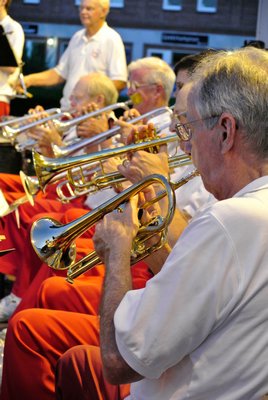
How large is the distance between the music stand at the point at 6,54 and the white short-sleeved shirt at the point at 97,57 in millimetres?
642

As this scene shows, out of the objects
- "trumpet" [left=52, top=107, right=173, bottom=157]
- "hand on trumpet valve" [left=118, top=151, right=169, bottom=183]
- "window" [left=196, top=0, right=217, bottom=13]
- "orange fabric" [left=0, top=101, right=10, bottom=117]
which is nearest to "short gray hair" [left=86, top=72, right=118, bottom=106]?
"trumpet" [left=52, top=107, right=173, bottom=157]

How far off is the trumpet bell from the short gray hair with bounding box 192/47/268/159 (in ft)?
2.53

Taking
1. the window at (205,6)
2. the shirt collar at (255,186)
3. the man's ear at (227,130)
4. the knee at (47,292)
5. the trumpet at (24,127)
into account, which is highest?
the man's ear at (227,130)

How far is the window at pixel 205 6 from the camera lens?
23.9m

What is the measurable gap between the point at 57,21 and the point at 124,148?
68.7ft

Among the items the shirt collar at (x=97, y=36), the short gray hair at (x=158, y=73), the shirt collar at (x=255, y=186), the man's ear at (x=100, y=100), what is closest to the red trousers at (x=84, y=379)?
the shirt collar at (x=255, y=186)

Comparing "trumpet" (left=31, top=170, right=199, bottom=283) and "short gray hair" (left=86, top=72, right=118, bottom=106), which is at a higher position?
"trumpet" (left=31, top=170, right=199, bottom=283)

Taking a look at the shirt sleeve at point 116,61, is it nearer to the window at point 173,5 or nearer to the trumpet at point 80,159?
the trumpet at point 80,159

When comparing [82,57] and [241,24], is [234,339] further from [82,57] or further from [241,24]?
[241,24]

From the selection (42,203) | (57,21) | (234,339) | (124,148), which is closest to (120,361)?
(234,339)

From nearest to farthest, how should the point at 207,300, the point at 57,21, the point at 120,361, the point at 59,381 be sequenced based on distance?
the point at 207,300
the point at 120,361
the point at 59,381
the point at 57,21

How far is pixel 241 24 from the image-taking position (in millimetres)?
23922

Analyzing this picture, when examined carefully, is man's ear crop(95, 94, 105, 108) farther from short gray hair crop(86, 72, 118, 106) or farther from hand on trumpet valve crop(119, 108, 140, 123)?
hand on trumpet valve crop(119, 108, 140, 123)

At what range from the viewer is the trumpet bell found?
2.64 metres
